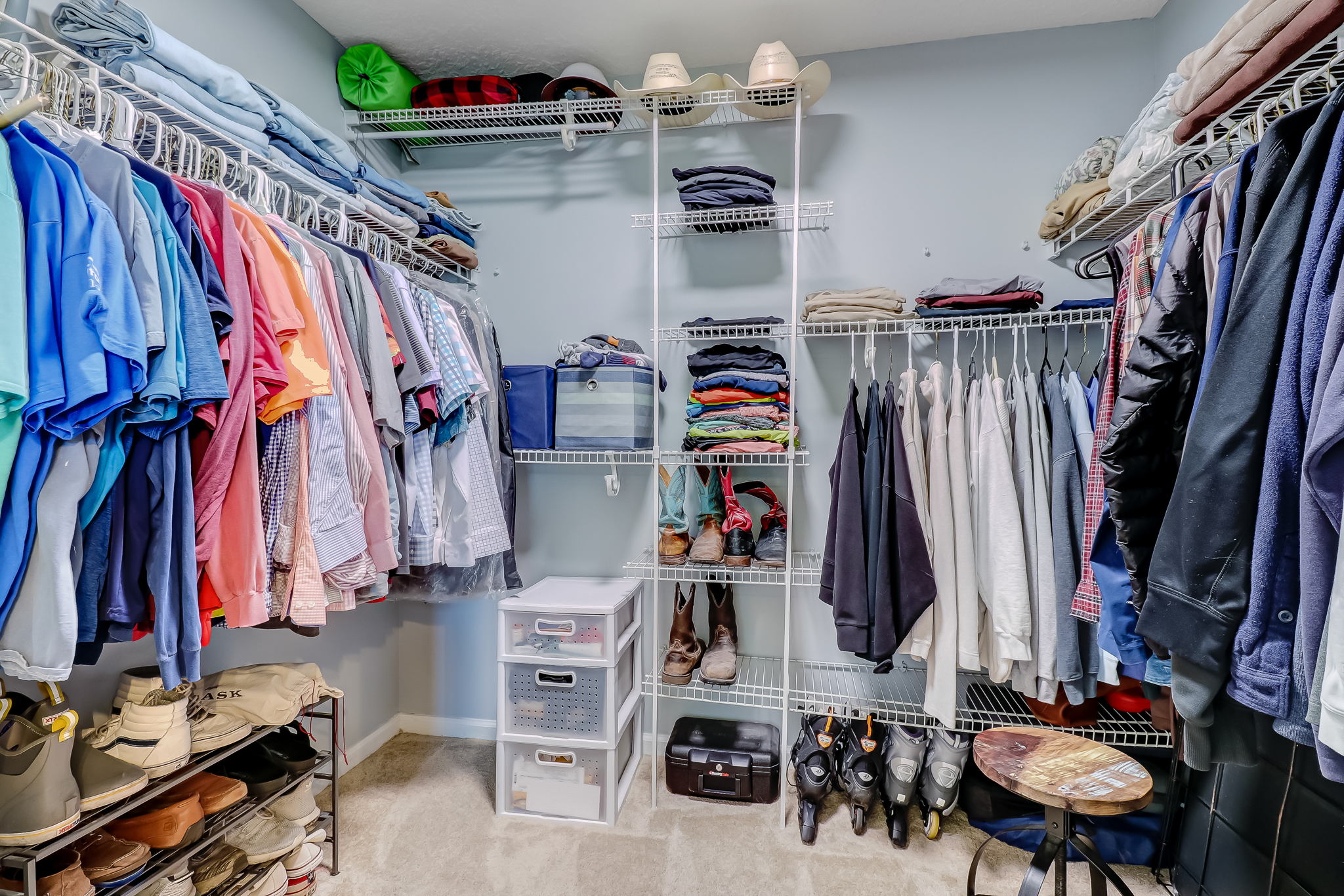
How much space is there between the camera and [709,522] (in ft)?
6.92

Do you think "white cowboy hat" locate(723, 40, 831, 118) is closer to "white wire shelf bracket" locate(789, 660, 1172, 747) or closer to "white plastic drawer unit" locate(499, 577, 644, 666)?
"white plastic drawer unit" locate(499, 577, 644, 666)

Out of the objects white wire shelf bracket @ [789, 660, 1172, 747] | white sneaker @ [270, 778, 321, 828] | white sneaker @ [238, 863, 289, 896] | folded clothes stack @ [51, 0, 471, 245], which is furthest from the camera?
white wire shelf bracket @ [789, 660, 1172, 747]

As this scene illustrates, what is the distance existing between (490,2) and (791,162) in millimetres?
1116

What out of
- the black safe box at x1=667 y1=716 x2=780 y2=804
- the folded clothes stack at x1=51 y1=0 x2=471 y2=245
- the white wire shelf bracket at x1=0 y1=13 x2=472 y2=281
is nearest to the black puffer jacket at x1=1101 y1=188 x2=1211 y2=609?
the black safe box at x1=667 y1=716 x2=780 y2=804

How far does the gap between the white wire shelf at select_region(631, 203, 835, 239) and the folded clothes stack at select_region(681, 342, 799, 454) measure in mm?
438

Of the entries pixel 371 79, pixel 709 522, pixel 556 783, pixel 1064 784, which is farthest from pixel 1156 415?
pixel 371 79

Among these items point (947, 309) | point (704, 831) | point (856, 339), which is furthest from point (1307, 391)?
point (704, 831)

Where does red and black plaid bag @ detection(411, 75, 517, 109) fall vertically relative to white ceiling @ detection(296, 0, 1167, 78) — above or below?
below

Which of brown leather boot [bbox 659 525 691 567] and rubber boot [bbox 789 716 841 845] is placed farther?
brown leather boot [bbox 659 525 691 567]

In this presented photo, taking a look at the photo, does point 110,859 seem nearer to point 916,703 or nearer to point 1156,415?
point 1156,415

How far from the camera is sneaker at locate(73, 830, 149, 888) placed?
113 cm

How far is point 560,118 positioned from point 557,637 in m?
1.82

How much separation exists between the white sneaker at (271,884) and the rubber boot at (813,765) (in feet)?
4.52

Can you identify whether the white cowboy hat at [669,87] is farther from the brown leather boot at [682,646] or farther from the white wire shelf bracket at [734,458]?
the brown leather boot at [682,646]
